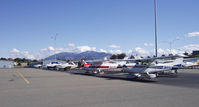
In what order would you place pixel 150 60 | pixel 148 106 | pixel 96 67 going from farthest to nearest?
pixel 96 67, pixel 150 60, pixel 148 106

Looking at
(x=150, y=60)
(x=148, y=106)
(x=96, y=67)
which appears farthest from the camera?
(x=96, y=67)

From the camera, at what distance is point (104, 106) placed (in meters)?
7.51

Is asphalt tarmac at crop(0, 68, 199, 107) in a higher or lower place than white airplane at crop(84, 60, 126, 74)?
lower

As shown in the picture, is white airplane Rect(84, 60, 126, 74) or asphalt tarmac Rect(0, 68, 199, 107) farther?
white airplane Rect(84, 60, 126, 74)

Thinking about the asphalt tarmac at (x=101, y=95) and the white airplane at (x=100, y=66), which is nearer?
the asphalt tarmac at (x=101, y=95)

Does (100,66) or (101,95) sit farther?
(100,66)

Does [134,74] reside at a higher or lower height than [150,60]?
lower

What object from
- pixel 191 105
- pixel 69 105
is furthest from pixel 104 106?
pixel 191 105

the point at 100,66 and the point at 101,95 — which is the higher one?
the point at 100,66

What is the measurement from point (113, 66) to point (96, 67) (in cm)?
353

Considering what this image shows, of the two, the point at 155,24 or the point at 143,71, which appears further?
the point at 155,24

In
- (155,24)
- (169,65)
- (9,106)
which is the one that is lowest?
(9,106)

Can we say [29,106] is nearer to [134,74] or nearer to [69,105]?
[69,105]

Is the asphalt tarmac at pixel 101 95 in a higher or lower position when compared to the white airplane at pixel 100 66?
lower
